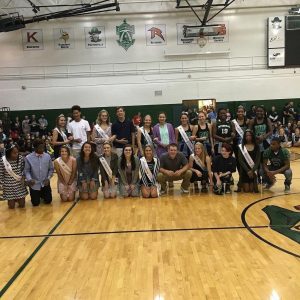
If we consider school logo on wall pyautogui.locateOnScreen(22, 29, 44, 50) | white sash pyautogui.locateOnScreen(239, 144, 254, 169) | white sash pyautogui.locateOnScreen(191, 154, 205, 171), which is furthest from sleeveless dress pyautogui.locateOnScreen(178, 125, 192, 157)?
school logo on wall pyautogui.locateOnScreen(22, 29, 44, 50)

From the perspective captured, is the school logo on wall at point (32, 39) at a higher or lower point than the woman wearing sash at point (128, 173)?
higher

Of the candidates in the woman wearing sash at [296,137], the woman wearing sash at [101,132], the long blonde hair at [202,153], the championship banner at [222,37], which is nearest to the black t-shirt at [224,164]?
the long blonde hair at [202,153]

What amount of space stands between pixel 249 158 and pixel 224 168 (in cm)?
50

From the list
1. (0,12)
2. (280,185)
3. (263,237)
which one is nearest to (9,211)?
(263,237)

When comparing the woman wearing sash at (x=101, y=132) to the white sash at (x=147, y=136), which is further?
the white sash at (x=147, y=136)

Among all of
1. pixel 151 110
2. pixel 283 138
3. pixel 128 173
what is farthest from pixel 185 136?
pixel 151 110

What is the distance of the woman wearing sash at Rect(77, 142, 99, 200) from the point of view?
21.0ft

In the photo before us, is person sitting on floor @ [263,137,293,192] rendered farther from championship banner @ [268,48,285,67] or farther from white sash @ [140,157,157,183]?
championship banner @ [268,48,285,67]

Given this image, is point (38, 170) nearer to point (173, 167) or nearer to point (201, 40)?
point (173, 167)

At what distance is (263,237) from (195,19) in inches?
603

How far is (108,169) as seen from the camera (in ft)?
21.2

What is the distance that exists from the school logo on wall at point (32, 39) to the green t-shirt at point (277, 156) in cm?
1424

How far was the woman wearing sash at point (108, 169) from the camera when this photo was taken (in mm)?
6465

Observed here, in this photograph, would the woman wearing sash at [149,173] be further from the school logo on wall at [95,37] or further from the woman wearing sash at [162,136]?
the school logo on wall at [95,37]
